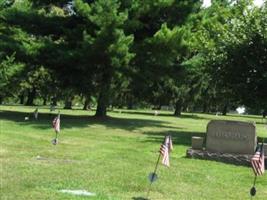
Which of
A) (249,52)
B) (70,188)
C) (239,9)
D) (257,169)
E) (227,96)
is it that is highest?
(239,9)

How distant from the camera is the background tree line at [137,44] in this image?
75.0 ft

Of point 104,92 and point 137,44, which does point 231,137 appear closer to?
point 137,44

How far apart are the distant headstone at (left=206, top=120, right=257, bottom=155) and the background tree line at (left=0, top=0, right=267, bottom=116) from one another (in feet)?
21.1

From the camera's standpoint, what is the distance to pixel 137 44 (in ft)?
97.6

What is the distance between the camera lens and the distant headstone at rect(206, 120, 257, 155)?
1576cm

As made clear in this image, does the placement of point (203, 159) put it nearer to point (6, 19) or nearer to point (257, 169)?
point (257, 169)

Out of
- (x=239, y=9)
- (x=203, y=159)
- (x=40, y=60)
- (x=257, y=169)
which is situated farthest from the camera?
(x=40, y=60)

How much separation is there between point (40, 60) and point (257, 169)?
21750mm

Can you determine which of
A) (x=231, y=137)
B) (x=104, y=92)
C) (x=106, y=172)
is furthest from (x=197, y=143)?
(x=104, y=92)

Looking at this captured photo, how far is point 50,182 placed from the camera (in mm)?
10289

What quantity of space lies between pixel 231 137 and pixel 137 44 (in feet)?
48.1

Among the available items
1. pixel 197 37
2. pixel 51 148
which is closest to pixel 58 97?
pixel 197 37

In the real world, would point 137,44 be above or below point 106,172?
above

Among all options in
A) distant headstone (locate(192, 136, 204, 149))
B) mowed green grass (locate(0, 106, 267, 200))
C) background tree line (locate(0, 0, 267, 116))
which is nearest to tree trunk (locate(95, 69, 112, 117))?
background tree line (locate(0, 0, 267, 116))
